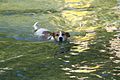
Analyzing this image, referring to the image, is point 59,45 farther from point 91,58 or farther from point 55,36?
point 91,58

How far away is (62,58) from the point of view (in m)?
9.73

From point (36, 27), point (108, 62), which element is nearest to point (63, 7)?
point (36, 27)

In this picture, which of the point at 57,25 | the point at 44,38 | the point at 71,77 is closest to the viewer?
the point at 71,77

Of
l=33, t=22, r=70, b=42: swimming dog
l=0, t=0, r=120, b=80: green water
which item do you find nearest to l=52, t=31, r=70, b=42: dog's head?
l=33, t=22, r=70, b=42: swimming dog

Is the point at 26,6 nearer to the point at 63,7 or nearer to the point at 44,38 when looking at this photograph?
the point at 63,7

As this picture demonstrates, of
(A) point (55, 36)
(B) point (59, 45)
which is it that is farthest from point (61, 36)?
(B) point (59, 45)

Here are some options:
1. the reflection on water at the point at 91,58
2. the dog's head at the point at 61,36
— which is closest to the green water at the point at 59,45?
the reflection on water at the point at 91,58

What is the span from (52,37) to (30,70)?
429cm

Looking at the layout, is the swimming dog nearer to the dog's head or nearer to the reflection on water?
the dog's head

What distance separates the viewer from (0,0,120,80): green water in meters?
8.35

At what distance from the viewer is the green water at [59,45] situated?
8.35 m

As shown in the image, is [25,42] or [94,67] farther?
[25,42]

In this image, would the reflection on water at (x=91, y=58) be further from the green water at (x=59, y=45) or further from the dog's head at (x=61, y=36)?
the dog's head at (x=61, y=36)

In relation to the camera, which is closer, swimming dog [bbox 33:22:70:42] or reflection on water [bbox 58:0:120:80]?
reflection on water [bbox 58:0:120:80]
